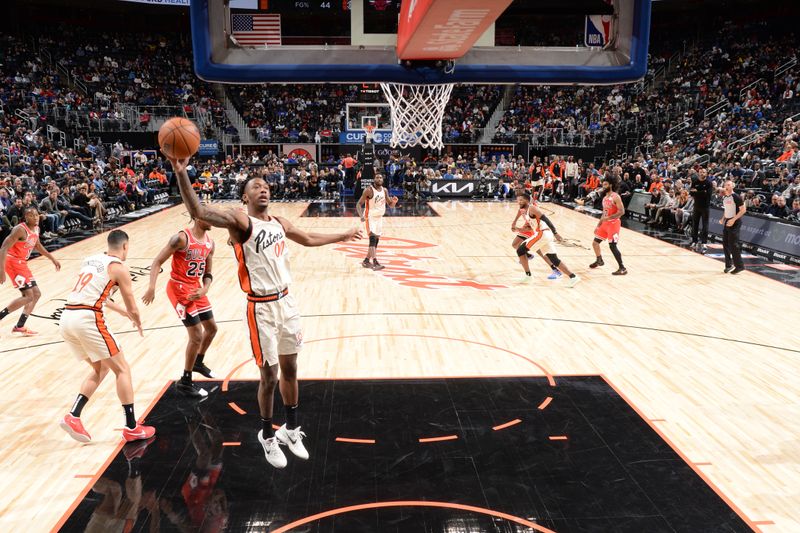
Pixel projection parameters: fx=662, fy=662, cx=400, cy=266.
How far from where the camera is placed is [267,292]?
4.29 meters

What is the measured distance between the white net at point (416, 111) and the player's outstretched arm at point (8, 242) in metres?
5.28

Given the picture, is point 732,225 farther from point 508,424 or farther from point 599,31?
point 508,424

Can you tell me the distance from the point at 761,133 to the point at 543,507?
A: 2101 centimetres

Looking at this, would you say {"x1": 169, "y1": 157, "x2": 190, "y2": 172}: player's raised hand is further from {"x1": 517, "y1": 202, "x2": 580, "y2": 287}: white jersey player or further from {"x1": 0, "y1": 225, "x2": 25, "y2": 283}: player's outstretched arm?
{"x1": 517, "y1": 202, "x2": 580, "y2": 287}: white jersey player

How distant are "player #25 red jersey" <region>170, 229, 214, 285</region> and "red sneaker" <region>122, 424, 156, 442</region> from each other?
1342mm

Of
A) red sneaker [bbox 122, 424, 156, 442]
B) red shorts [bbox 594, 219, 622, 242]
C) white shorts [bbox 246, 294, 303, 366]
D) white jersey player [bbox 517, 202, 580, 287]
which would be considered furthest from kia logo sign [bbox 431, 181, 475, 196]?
white shorts [bbox 246, 294, 303, 366]

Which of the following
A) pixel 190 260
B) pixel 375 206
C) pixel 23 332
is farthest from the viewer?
pixel 375 206

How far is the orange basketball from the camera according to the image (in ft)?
12.5

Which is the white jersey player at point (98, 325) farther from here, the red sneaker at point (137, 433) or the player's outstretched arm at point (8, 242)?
the player's outstretched arm at point (8, 242)

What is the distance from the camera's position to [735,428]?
207 inches

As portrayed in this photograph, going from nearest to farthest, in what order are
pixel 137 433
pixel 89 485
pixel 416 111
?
1. pixel 89 485
2. pixel 137 433
3. pixel 416 111

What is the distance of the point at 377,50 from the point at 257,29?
4.57ft

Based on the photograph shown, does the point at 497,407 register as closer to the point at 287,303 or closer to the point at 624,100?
the point at 287,303

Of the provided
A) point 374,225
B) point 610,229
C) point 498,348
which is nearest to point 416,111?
point 374,225
